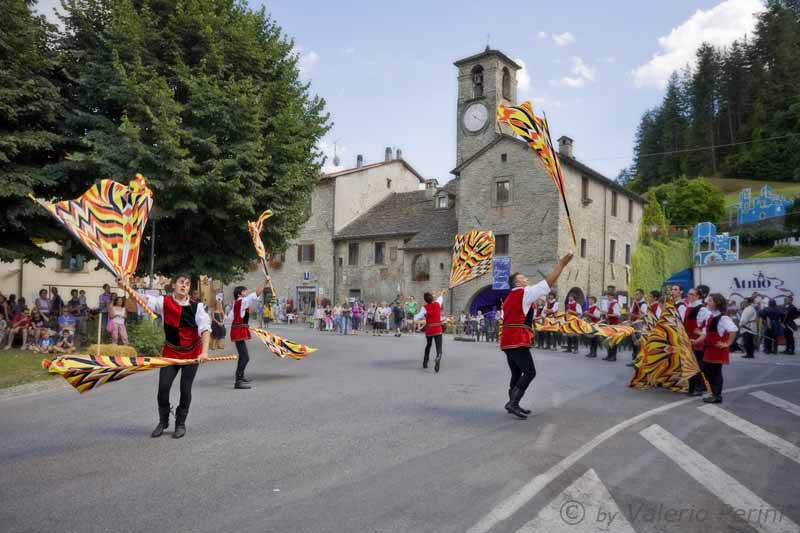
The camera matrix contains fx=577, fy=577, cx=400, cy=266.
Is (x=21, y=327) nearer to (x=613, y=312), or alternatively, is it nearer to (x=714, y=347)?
(x=613, y=312)

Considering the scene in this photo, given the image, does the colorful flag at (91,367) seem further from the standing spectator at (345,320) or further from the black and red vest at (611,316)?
the standing spectator at (345,320)

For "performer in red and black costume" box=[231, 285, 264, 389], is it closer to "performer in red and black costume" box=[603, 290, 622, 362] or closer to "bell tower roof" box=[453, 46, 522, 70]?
"performer in red and black costume" box=[603, 290, 622, 362]

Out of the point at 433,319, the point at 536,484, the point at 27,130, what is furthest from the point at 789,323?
the point at 27,130

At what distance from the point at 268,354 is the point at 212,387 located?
271 inches

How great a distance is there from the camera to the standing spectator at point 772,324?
19.3 metres

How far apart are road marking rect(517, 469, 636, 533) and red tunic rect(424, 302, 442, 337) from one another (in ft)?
26.6

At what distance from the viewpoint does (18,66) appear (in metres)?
14.1

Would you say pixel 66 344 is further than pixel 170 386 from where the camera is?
Yes

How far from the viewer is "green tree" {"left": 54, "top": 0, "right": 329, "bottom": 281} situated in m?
14.7

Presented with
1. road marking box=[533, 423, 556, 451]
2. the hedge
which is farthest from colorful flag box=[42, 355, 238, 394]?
the hedge

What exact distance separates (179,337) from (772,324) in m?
20.0

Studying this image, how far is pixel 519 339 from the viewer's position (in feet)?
26.2

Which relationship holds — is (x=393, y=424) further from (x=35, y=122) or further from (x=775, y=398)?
(x=35, y=122)

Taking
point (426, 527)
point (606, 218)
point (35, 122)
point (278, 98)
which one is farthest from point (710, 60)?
point (426, 527)
